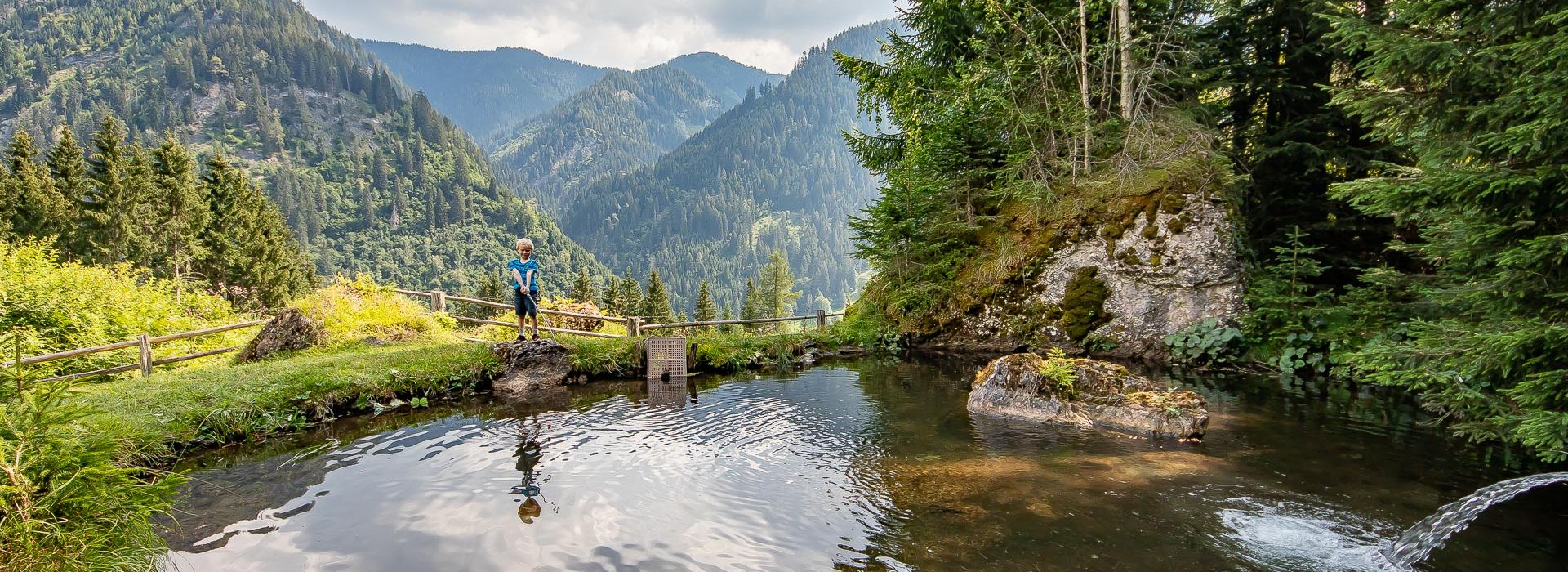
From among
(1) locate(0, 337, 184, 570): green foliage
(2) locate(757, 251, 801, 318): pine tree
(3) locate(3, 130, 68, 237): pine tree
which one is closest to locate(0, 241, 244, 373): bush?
(1) locate(0, 337, 184, 570): green foliage

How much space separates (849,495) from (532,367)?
8.15 meters

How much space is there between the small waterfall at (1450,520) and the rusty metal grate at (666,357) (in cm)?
1094

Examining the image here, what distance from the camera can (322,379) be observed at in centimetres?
1023

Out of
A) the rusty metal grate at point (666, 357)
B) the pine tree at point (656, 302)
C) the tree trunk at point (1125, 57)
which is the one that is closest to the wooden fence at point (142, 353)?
the rusty metal grate at point (666, 357)

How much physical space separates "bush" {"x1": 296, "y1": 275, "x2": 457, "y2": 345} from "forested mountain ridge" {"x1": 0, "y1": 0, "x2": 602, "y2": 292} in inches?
5338

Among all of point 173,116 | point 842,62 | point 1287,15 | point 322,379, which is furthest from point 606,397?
point 173,116

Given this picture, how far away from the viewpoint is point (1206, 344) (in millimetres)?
13102

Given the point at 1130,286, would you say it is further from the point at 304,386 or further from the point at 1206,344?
the point at 304,386

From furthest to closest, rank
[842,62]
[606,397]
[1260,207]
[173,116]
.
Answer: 1. [173,116]
2. [842,62]
3. [1260,207]
4. [606,397]

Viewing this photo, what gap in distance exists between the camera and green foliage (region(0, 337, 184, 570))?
2932 mm

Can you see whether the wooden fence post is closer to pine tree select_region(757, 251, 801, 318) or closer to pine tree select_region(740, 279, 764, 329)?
pine tree select_region(740, 279, 764, 329)

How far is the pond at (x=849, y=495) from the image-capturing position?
16.7ft

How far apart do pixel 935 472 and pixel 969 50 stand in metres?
14.9

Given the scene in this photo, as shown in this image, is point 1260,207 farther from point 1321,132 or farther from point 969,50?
point 969,50
